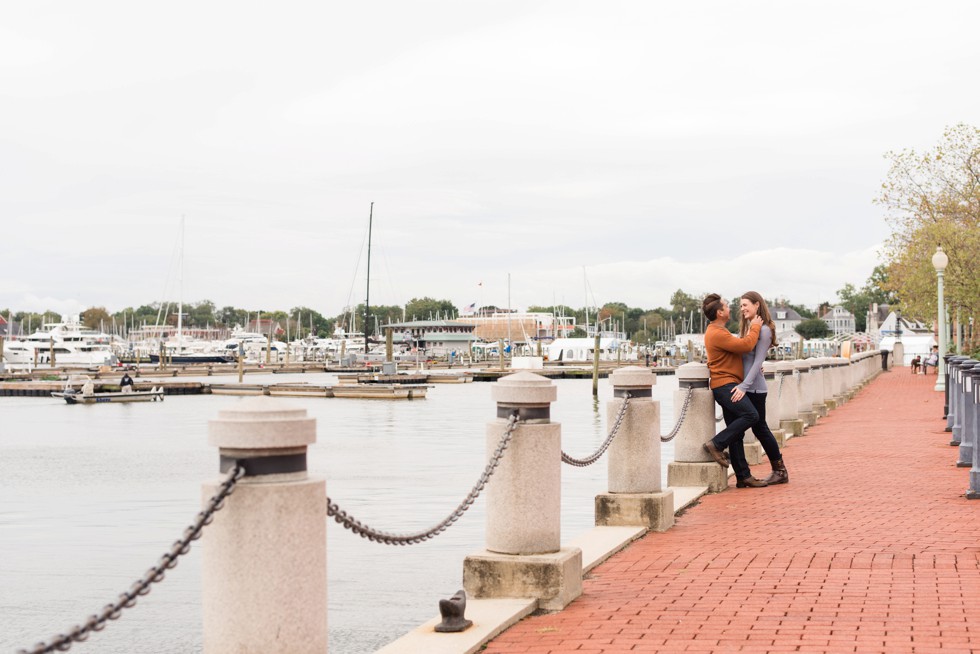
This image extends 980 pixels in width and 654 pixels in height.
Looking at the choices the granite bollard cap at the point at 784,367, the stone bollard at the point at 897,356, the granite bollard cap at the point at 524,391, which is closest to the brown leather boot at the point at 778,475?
the granite bollard cap at the point at 784,367

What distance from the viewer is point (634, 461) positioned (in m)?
10.5

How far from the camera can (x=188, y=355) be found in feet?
497

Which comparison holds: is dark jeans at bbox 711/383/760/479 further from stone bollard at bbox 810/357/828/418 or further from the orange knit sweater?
stone bollard at bbox 810/357/828/418

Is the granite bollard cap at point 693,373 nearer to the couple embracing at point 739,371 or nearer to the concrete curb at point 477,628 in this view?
the couple embracing at point 739,371

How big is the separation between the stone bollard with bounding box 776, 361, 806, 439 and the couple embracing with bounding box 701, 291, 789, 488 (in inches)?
296

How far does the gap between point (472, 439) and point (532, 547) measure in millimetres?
35919

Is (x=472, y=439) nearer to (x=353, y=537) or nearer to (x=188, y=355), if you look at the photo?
(x=353, y=537)

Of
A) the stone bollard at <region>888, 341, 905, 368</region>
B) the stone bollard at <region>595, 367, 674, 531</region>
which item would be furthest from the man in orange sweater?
the stone bollard at <region>888, 341, 905, 368</region>

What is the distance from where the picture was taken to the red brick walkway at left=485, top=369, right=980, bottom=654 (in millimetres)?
6574

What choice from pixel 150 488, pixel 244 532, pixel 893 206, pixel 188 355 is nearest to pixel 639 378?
pixel 244 532

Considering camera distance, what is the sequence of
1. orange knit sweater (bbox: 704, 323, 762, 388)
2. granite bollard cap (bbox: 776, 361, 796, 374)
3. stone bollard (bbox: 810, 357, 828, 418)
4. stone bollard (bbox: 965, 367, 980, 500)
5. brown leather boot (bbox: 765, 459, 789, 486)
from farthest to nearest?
stone bollard (bbox: 810, 357, 828, 418) → granite bollard cap (bbox: 776, 361, 796, 374) → brown leather boot (bbox: 765, 459, 789, 486) → orange knit sweater (bbox: 704, 323, 762, 388) → stone bollard (bbox: 965, 367, 980, 500)

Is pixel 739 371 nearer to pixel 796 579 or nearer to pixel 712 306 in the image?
pixel 712 306

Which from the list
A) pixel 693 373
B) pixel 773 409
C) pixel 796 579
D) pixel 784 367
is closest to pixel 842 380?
pixel 784 367

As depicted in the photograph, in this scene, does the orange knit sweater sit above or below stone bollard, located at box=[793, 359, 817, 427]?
above
